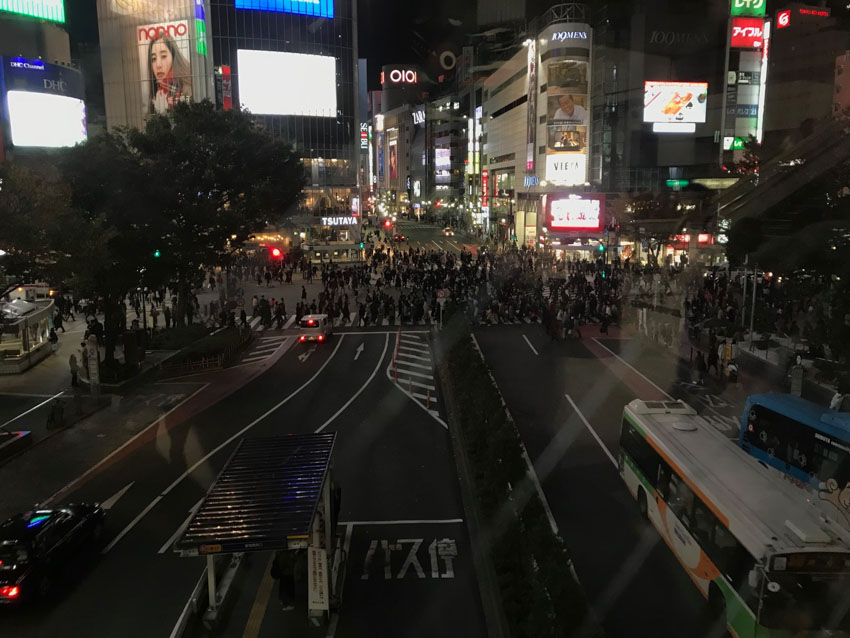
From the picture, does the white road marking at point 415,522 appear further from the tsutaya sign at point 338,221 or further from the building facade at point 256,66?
the tsutaya sign at point 338,221

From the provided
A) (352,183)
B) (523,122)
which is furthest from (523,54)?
(352,183)

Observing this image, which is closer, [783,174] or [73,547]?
[73,547]

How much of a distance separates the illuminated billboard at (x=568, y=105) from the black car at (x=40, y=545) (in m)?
57.0

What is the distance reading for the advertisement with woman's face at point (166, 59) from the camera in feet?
223

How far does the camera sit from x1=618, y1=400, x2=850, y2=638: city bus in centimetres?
766

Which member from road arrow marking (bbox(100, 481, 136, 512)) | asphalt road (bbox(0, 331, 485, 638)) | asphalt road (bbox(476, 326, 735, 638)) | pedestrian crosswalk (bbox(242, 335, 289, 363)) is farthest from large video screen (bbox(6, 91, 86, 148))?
road arrow marking (bbox(100, 481, 136, 512))

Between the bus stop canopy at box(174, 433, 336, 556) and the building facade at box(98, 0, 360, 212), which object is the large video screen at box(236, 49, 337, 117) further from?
the bus stop canopy at box(174, 433, 336, 556)

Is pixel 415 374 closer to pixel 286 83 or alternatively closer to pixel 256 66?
pixel 286 83

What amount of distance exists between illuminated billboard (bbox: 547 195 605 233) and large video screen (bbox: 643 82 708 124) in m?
13.6

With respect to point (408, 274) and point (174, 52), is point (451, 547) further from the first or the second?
point (174, 52)

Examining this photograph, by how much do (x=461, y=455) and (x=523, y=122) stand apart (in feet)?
208

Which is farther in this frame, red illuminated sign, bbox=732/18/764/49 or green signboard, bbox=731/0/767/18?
red illuminated sign, bbox=732/18/764/49

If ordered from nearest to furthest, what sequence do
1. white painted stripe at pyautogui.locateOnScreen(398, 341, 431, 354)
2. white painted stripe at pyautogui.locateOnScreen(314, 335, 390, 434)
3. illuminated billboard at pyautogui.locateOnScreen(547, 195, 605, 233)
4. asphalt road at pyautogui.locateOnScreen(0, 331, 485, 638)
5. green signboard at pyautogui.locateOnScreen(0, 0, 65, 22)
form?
asphalt road at pyautogui.locateOnScreen(0, 331, 485, 638) < white painted stripe at pyautogui.locateOnScreen(314, 335, 390, 434) < white painted stripe at pyautogui.locateOnScreen(398, 341, 431, 354) < green signboard at pyautogui.locateOnScreen(0, 0, 65, 22) < illuminated billboard at pyautogui.locateOnScreen(547, 195, 605, 233)

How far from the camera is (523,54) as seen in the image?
7212cm
